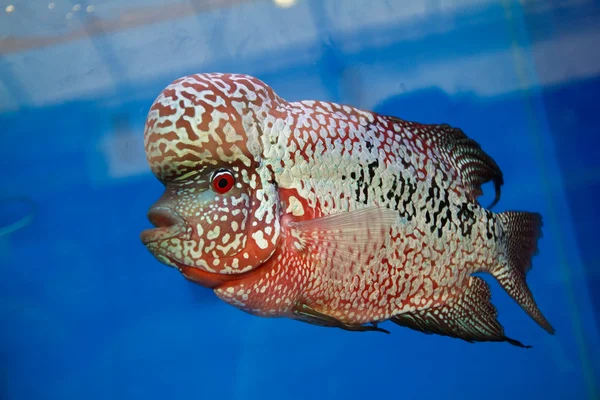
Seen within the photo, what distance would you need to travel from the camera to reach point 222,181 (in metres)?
0.96

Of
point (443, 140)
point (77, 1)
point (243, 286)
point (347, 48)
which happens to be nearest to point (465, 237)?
point (443, 140)

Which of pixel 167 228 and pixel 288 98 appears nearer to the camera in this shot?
pixel 167 228

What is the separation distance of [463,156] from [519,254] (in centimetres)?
34

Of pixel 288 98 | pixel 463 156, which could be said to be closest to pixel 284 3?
pixel 288 98

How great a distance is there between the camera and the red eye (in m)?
0.95

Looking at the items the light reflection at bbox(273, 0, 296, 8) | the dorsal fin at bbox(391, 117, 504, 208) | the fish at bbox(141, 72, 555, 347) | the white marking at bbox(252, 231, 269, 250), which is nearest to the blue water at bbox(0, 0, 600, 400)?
the light reflection at bbox(273, 0, 296, 8)

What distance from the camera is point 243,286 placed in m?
1.00

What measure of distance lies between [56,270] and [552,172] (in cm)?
205

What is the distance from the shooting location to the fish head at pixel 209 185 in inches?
36.8

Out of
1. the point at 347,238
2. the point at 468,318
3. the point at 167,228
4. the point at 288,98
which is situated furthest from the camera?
the point at 288,98

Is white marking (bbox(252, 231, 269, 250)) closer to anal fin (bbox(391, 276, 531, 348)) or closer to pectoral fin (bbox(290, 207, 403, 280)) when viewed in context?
pectoral fin (bbox(290, 207, 403, 280))

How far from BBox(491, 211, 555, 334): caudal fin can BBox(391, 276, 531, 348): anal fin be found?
73 millimetres

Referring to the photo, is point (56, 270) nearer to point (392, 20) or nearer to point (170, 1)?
point (170, 1)

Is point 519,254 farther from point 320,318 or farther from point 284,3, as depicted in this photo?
point 284,3
